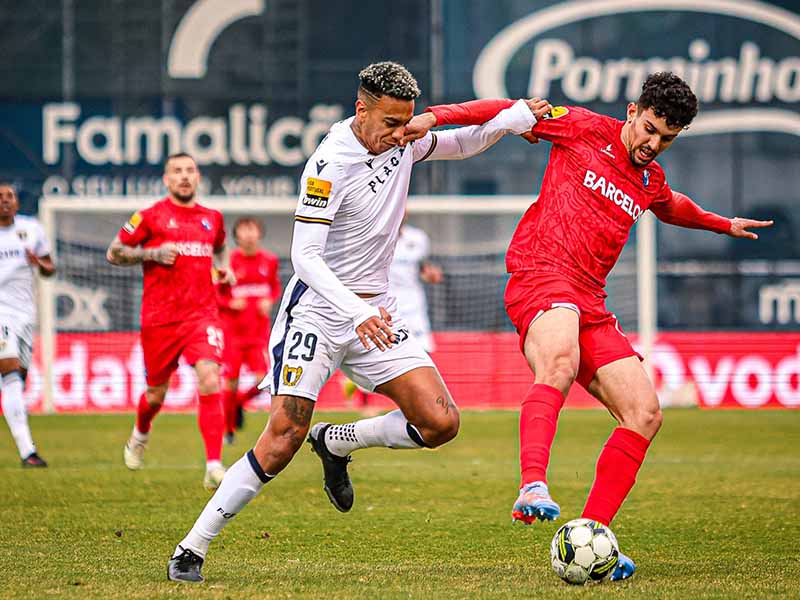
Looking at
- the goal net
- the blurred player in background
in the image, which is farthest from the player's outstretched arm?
the goal net

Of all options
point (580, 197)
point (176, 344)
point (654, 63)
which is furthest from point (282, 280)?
point (580, 197)

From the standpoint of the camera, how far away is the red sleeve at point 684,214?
6.96 metres

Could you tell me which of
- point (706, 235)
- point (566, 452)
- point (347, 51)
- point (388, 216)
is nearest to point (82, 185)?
point (347, 51)

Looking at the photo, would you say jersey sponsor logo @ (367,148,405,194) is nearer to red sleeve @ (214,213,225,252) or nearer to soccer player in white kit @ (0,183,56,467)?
red sleeve @ (214,213,225,252)

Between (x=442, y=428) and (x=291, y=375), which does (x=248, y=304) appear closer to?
(x=442, y=428)

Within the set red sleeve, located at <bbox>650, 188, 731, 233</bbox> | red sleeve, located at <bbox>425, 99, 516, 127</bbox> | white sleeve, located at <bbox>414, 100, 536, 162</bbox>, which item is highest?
red sleeve, located at <bbox>425, 99, 516, 127</bbox>

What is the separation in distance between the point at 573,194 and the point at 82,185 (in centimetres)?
1588

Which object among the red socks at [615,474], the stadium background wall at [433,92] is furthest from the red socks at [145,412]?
the stadium background wall at [433,92]

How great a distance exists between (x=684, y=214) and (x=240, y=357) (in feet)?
27.6

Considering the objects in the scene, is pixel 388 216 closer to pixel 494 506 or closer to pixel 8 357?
pixel 494 506

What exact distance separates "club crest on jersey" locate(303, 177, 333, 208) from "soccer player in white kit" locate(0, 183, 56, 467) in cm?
631

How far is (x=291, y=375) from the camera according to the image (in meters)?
6.25

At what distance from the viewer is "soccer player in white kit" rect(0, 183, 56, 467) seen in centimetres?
1170

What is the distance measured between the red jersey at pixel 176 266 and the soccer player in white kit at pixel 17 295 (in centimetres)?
180
